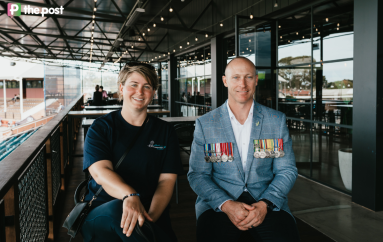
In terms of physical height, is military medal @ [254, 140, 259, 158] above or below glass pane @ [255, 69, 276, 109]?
below

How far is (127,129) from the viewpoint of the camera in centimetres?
163

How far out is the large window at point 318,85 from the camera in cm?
426

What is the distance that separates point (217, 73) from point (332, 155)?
15.9ft

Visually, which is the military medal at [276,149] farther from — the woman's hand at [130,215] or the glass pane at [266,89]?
the glass pane at [266,89]

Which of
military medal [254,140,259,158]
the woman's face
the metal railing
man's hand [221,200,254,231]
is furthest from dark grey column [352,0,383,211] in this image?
the metal railing

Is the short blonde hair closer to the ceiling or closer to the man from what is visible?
the man

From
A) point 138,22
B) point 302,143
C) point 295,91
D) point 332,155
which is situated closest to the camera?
point 332,155

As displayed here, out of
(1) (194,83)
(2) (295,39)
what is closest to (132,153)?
(2) (295,39)

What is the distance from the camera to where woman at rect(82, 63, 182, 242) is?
4.66 ft

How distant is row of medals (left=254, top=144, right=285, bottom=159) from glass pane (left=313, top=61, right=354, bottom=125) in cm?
285

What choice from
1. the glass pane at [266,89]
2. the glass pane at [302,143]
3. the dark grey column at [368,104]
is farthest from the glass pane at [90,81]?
the dark grey column at [368,104]

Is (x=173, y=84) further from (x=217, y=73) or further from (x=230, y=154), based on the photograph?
(x=230, y=154)

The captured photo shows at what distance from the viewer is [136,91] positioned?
1658 mm

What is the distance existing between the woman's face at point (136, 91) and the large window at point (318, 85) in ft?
10.9
